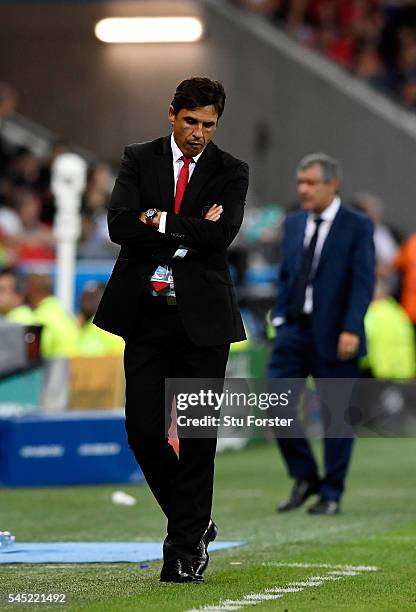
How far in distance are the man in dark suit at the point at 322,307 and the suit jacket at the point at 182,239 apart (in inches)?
128

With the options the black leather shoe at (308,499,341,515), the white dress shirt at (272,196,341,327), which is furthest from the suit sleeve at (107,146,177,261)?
the black leather shoe at (308,499,341,515)

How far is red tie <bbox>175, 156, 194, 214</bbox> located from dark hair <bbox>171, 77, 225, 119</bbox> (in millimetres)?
235

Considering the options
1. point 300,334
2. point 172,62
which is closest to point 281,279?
point 300,334

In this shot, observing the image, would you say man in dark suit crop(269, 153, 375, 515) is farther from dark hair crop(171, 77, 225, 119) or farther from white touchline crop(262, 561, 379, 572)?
dark hair crop(171, 77, 225, 119)

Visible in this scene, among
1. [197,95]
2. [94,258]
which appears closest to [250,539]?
[197,95]

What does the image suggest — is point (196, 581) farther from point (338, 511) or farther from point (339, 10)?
point (339, 10)

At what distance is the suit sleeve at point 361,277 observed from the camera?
406 inches

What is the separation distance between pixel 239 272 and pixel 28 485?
7.42m

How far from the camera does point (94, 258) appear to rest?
1922 centimetres

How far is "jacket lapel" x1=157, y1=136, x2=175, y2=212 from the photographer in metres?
7.11

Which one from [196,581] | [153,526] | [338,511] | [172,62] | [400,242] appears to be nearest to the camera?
[196,581]

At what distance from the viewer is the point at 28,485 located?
41.2 ft

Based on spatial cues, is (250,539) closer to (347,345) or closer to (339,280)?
(347,345)

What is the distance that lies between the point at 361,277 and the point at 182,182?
349 centimetres
